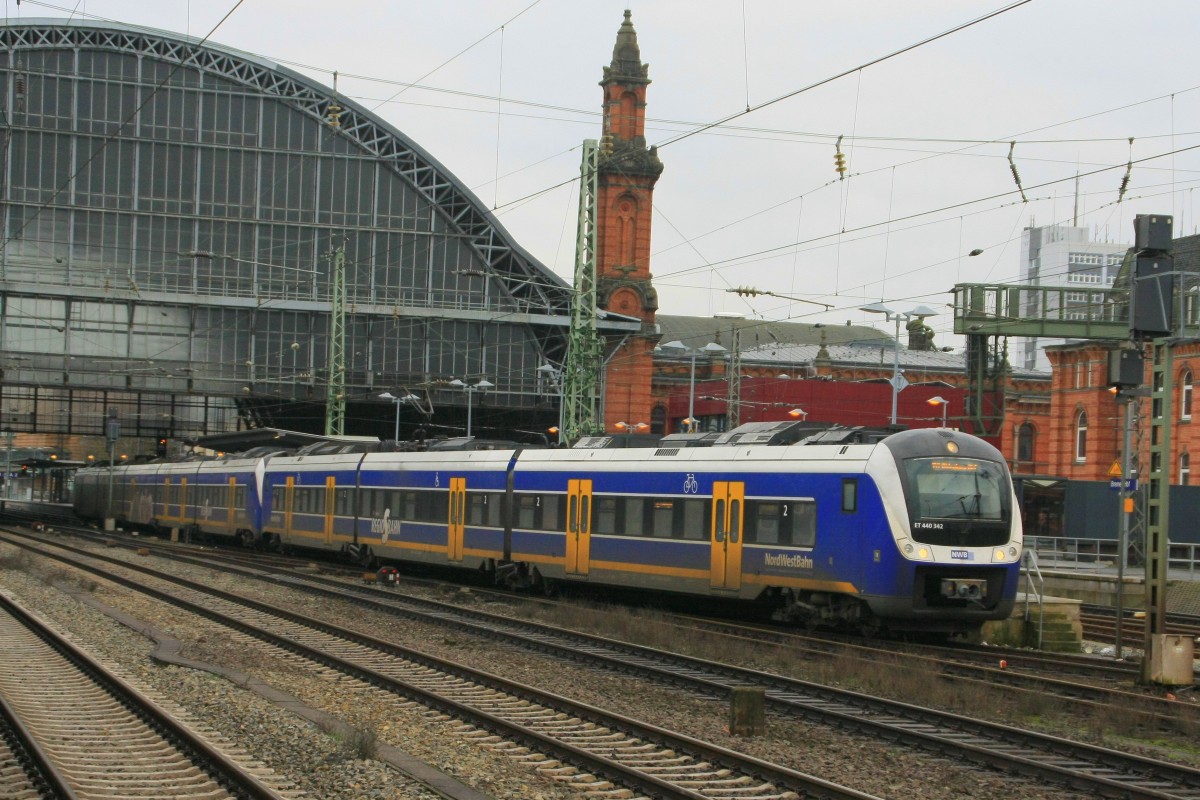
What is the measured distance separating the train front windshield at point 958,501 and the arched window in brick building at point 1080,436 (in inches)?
2110

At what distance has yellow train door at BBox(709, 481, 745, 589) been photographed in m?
22.9

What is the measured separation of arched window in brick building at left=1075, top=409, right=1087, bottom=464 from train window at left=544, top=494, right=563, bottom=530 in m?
49.6

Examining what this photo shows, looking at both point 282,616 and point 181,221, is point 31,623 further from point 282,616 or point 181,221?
point 181,221

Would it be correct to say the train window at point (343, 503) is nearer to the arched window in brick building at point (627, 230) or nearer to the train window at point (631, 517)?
the train window at point (631, 517)

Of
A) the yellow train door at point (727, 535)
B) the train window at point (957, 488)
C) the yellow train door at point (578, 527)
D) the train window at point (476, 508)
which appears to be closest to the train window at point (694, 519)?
the yellow train door at point (727, 535)

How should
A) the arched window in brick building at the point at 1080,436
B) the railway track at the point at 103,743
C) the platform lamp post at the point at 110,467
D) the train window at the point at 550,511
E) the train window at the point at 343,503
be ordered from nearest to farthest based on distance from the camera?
the railway track at the point at 103,743
the train window at the point at 550,511
the train window at the point at 343,503
the platform lamp post at the point at 110,467
the arched window in brick building at the point at 1080,436

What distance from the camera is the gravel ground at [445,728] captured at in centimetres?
1125

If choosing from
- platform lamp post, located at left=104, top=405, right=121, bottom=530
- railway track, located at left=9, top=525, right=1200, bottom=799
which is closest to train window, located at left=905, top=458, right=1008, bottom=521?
railway track, located at left=9, top=525, right=1200, bottom=799

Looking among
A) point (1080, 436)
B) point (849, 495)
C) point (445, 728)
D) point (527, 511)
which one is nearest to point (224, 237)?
point (1080, 436)

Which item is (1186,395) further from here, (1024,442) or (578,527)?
(578,527)

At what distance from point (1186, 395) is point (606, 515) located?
44.2 meters

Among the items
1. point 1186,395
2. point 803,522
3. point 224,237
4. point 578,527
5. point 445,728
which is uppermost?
point 224,237

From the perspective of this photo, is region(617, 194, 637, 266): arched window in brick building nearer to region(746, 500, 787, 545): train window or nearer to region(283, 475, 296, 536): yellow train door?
region(283, 475, 296, 536): yellow train door

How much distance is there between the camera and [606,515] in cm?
2650
